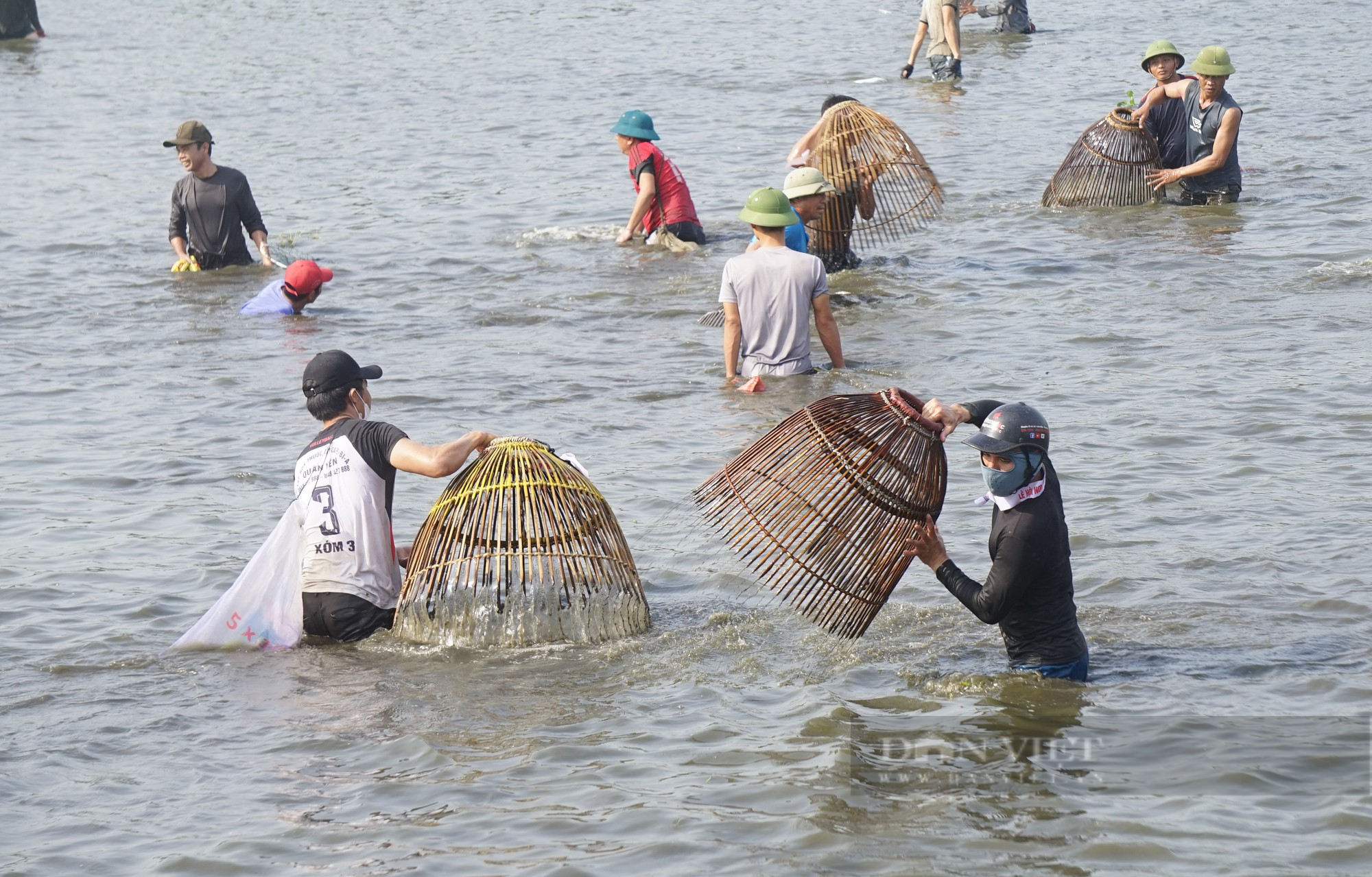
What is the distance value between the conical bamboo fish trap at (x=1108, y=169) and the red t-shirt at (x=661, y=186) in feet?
12.1

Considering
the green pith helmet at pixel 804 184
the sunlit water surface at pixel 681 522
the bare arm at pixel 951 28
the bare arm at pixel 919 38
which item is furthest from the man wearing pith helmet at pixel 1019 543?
the bare arm at pixel 919 38

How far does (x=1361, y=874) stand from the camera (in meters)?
4.96

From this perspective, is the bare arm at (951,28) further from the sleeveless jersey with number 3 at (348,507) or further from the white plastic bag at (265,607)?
the white plastic bag at (265,607)

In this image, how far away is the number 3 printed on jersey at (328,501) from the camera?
23.0 feet

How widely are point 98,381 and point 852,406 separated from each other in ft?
24.3

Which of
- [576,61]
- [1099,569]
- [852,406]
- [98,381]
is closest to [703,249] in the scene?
[98,381]

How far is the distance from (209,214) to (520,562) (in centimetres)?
882

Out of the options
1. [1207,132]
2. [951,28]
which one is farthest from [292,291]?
[951,28]

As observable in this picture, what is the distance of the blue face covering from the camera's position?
5.81 metres

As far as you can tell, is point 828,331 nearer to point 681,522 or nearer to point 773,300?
point 773,300

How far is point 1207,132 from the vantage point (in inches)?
571

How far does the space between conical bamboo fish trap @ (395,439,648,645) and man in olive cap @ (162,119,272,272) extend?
816 centimetres

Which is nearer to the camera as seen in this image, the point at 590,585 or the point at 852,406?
the point at 852,406

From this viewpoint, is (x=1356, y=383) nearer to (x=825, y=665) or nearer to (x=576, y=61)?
(x=825, y=665)
